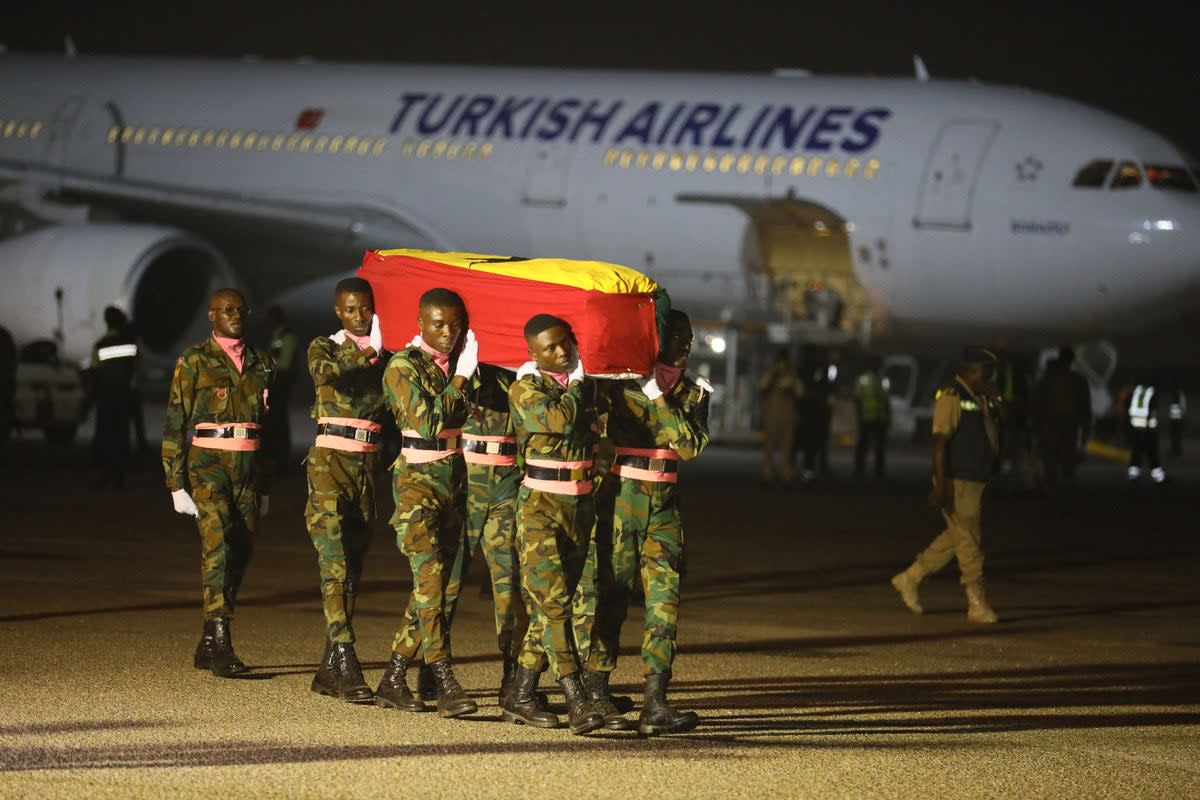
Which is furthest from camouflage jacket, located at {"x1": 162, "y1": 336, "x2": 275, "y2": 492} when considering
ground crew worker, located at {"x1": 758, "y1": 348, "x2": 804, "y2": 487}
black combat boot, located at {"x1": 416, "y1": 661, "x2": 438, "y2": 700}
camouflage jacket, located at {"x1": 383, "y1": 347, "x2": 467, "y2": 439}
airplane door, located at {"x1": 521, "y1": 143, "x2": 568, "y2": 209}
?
airplane door, located at {"x1": 521, "y1": 143, "x2": 568, "y2": 209}

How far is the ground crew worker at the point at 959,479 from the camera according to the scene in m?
11.4

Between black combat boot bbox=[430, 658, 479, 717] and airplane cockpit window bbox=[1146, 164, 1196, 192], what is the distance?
652 inches

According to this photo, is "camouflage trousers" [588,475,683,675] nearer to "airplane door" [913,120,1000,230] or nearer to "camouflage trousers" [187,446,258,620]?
"camouflage trousers" [187,446,258,620]

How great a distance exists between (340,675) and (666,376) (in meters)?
1.65

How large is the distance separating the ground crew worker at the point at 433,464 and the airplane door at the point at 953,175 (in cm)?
1582

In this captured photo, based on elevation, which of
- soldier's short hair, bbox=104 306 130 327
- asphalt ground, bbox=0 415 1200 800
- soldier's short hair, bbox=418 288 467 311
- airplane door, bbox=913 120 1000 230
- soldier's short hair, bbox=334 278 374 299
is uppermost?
airplane door, bbox=913 120 1000 230

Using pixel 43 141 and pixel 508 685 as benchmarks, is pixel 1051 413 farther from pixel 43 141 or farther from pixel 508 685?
pixel 43 141

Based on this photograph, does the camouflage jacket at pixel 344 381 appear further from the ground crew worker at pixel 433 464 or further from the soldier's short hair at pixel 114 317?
the soldier's short hair at pixel 114 317

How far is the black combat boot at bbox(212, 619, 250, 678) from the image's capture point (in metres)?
8.78

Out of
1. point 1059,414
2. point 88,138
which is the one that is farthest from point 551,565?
point 88,138

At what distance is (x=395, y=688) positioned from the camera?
8258mm

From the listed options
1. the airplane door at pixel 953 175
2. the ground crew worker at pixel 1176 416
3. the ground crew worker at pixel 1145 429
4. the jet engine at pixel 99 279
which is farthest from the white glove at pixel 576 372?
the ground crew worker at pixel 1176 416

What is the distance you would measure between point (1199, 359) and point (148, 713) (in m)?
18.2

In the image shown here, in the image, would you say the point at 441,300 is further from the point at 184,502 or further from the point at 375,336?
the point at 184,502
